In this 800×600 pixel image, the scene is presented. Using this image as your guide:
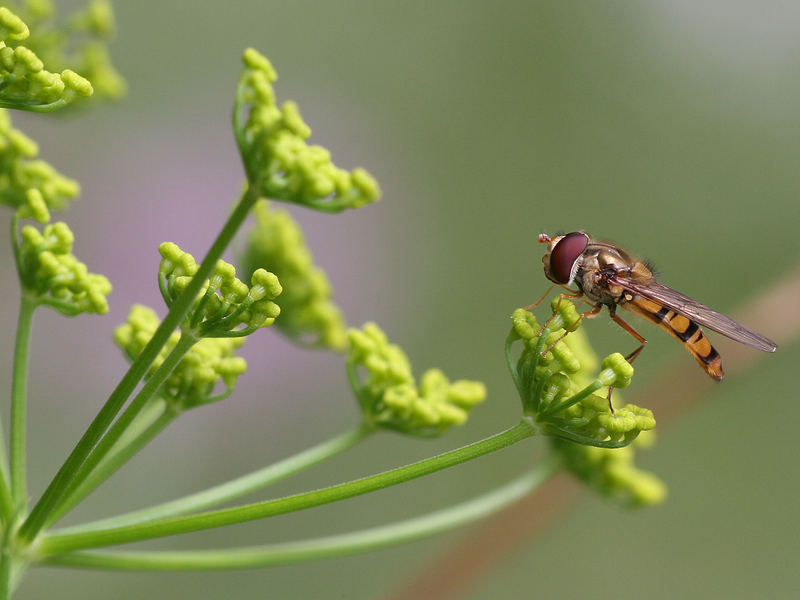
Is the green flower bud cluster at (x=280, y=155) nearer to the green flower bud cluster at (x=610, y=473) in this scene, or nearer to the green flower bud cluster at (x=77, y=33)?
the green flower bud cluster at (x=77, y=33)

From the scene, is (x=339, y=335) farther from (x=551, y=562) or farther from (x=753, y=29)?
(x=753, y=29)

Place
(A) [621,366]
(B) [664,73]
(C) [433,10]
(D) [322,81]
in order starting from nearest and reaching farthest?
1. (A) [621,366]
2. (D) [322,81]
3. (C) [433,10]
4. (B) [664,73]

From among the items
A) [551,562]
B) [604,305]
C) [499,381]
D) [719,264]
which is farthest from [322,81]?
[604,305]

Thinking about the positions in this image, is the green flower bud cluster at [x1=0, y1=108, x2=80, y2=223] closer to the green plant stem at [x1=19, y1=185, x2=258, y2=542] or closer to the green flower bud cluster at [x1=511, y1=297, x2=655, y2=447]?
the green plant stem at [x1=19, y1=185, x2=258, y2=542]

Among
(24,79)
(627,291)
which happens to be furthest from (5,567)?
(627,291)

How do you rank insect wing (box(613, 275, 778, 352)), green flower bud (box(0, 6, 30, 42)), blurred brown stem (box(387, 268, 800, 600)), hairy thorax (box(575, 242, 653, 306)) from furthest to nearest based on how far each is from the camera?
1. hairy thorax (box(575, 242, 653, 306))
2. blurred brown stem (box(387, 268, 800, 600))
3. insect wing (box(613, 275, 778, 352))
4. green flower bud (box(0, 6, 30, 42))

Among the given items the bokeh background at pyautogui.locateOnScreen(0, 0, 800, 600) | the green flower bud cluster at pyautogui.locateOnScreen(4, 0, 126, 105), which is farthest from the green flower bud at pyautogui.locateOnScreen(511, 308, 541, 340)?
the bokeh background at pyautogui.locateOnScreen(0, 0, 800, 600)

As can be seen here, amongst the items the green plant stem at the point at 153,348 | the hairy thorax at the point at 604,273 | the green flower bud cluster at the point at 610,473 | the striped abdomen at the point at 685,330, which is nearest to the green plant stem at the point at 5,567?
the green plant stem at the point at 153,348
